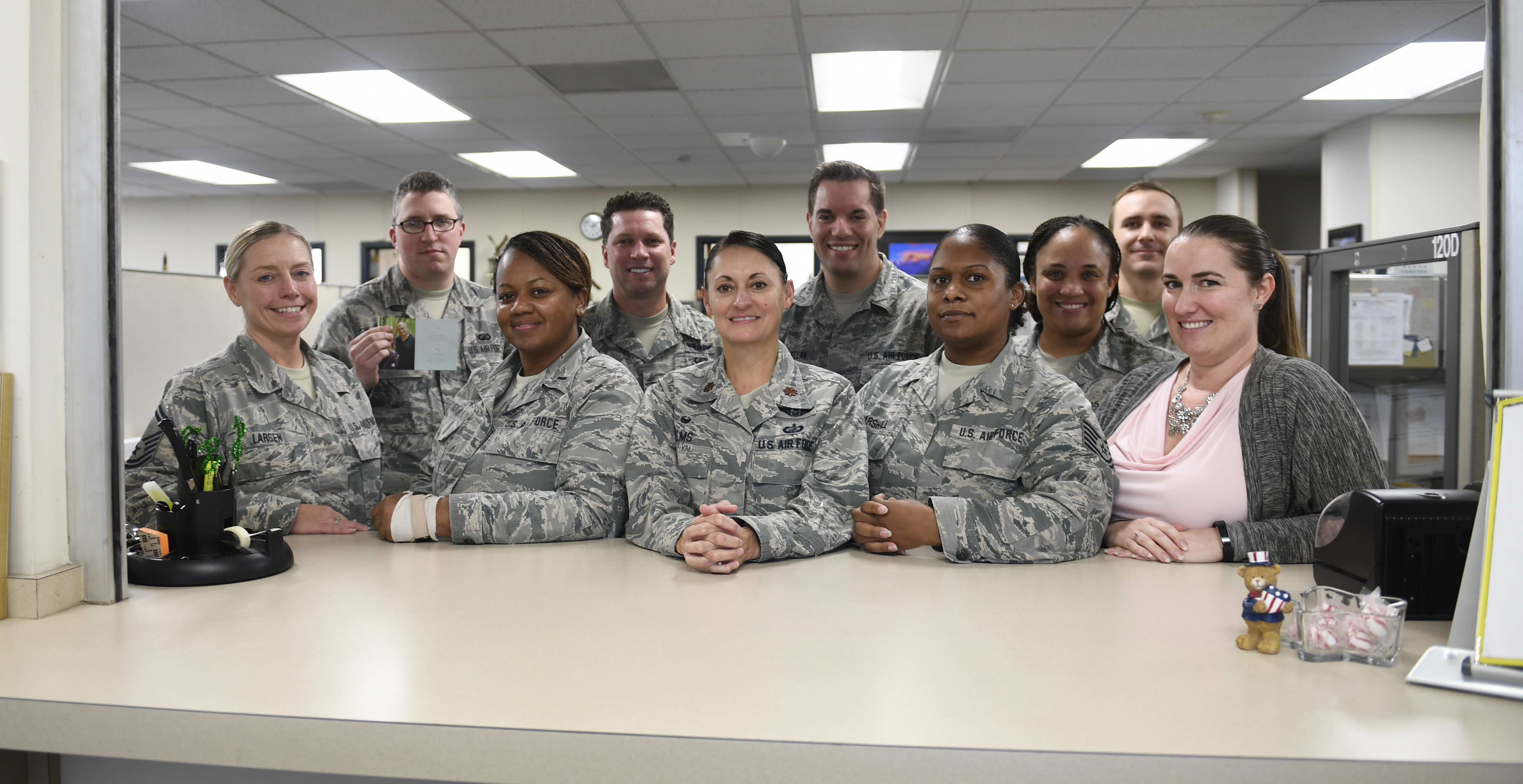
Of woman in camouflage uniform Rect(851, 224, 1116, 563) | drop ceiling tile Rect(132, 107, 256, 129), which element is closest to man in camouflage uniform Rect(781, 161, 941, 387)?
woman in camouflage uniform Rect(851, 224, 1116, 563)

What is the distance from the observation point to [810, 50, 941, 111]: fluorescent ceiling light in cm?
547

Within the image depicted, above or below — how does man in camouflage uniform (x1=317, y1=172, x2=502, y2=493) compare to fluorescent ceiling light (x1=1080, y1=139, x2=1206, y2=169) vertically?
below

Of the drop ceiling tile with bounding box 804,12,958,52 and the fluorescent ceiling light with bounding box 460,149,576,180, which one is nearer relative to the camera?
the drop ceiling tile with bounding box 804,12,958,52

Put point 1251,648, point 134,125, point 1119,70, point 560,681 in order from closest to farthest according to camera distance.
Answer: point 560,681, point 1251,648, point 1119,70, point 134,125

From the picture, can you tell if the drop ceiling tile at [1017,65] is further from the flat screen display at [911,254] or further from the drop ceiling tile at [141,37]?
the drop ceiling tile at [141,37]

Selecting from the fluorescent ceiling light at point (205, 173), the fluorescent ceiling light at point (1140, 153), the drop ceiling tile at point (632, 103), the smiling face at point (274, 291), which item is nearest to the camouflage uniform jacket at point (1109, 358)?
the smiling face at point (274, 291)

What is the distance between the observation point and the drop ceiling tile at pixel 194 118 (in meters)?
6.44

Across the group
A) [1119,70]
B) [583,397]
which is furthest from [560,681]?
[1119,70]

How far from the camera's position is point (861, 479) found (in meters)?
1.78

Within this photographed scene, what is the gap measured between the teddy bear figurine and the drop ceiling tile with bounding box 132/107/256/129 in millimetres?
7305

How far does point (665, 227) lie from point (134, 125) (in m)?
6.28

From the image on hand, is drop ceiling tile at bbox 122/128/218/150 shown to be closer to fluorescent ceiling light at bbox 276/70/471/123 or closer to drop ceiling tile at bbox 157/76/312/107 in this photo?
drop ceiling tile at bbox 157/76/312/107

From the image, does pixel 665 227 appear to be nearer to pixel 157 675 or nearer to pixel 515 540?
pixel 515 540

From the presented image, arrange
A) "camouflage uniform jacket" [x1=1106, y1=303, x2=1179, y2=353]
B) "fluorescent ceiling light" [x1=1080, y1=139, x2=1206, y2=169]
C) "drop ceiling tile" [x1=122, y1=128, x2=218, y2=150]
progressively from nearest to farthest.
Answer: "camouflage uniform jacket" [x1=1106, y1=303, x2=1179, y2=353] < "drop ceiling tile" [x1=122, y1=128, x2=218, y2=150] < "fluorescent ceiling light" [x1=1080, y1=139, x2=1206, y2=169]
